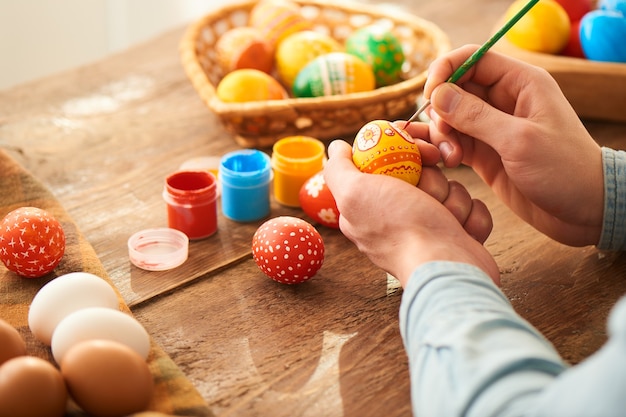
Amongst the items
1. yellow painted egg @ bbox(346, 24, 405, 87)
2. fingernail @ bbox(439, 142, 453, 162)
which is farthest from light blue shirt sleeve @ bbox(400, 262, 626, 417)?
yellow painted egg @ bbox(346, 24, 405, 87)

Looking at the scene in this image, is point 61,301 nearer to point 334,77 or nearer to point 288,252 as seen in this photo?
point 288,252

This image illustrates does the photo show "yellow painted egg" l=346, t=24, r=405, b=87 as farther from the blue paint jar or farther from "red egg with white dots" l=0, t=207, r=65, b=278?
"red egg with white dots" l=0, t=207, r=65, b=278

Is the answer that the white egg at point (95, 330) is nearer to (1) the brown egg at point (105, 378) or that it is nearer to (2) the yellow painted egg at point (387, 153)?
(1) the brown egg at point (105, 378)

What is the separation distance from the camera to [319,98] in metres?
1.37

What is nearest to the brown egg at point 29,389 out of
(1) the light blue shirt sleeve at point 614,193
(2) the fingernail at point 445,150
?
(2) the fingernail at point 445,150

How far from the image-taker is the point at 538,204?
3.57 feet

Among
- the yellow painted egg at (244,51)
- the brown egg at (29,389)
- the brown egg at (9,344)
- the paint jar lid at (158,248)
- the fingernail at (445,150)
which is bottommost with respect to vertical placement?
the paint jar lid at (158,248)

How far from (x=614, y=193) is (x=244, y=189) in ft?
1.87

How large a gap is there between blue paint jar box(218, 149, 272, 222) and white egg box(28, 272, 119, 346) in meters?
0.35

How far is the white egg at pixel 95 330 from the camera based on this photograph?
822mm

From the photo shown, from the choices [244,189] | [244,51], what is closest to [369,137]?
[244,189]

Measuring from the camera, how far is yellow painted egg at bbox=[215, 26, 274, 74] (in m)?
1.57

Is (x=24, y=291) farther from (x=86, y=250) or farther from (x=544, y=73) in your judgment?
(x=544, y=73)

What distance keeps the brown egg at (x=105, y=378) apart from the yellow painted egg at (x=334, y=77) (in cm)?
82
